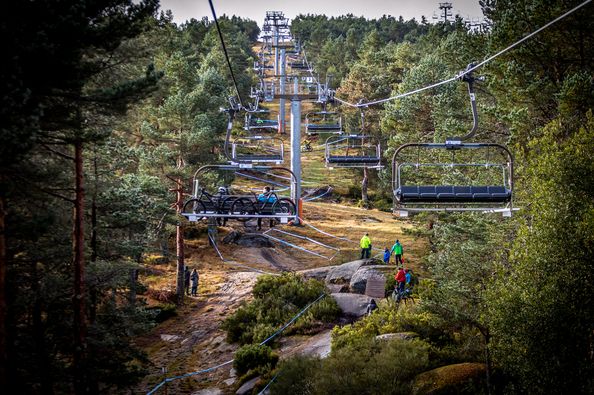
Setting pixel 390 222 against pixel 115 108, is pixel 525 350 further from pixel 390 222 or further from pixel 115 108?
pixel 390 222

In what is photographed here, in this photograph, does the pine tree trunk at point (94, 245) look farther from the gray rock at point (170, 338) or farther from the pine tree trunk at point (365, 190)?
Result: the pine tree trunk at point (365, 190)

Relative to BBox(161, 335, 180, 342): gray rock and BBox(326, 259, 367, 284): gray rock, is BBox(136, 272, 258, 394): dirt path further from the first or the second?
BBox(326, 259, 367, 284): gray rock

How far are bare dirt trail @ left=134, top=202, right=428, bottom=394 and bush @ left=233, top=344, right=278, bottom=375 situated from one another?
0.59 m

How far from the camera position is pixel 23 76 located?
33.3 ft

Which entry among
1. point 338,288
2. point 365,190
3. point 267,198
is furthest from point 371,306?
point 365,190

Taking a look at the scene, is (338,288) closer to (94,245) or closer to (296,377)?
(296,377)

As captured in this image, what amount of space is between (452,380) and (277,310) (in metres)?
11.4

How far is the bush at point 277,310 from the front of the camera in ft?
81.9

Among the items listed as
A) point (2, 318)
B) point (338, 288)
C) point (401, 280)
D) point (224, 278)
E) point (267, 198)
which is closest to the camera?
point (2, 318)

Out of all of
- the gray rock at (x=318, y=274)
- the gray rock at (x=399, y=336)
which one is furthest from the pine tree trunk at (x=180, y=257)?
the gray rock at (x=399, y=336)

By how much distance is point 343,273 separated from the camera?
30.2 metres

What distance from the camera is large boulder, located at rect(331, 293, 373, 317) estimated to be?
2580cm

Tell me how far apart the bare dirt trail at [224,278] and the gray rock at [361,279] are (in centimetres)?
511

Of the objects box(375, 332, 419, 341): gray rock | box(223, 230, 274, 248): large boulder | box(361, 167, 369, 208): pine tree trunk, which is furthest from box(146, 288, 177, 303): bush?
box(361, 167, 369, 208): pine tree trunk
